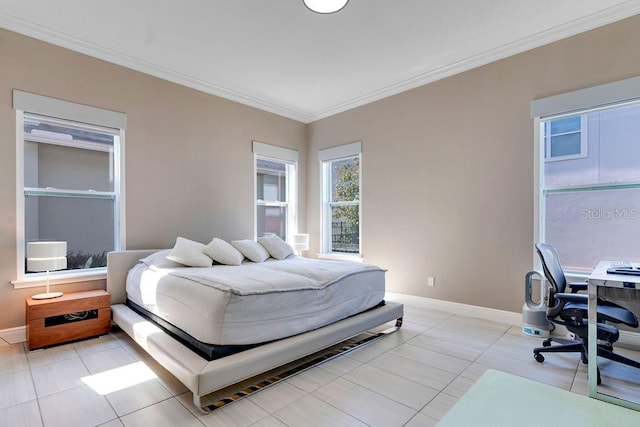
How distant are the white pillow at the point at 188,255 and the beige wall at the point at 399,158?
2.32 feet

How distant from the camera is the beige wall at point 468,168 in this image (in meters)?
3.19

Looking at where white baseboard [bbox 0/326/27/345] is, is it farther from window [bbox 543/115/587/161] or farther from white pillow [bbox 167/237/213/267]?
window [bbox 543/115/587/161]

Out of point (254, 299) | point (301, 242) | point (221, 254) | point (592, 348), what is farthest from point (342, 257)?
point (592, 348)

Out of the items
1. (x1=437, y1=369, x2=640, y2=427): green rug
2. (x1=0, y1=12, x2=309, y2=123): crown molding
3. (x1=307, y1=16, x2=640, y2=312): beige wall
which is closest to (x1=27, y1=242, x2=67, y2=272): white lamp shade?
(x1=0, y1=12, x2=309, y2=123): crown molding

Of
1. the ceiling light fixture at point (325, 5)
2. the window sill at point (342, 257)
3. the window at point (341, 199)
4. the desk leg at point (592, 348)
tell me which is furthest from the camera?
the window at point (341, 199)

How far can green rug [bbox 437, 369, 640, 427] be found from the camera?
1721 millimetres

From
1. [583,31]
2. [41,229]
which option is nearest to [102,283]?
[41,229]

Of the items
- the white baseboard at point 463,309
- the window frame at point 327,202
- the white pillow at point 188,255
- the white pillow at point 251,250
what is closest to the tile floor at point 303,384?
the white baseboard at point 463,309

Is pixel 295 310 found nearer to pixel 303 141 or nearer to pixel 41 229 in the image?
pixel 41 229

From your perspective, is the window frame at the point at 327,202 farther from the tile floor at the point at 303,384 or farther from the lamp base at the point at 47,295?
the lamp base at the point at 47,295

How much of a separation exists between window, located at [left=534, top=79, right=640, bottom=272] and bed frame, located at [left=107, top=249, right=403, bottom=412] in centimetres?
184

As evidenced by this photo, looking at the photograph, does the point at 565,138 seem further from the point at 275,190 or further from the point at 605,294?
the point at 275,190

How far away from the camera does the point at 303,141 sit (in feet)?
18.8

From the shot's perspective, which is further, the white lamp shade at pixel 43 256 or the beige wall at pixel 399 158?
the beige wall at pixel 399 158
